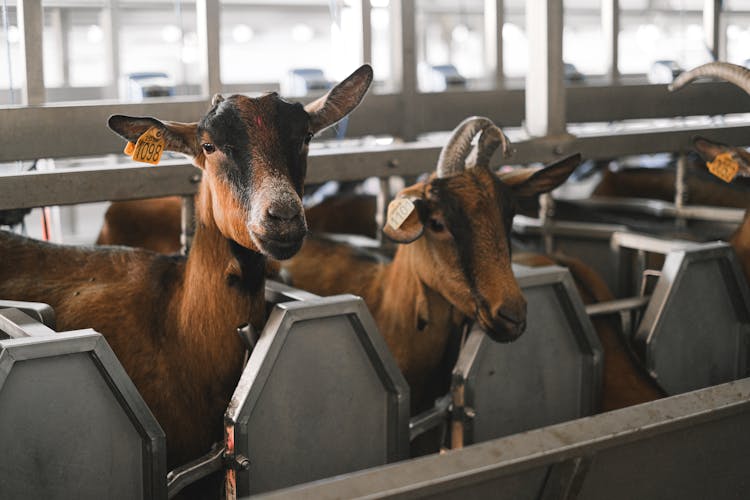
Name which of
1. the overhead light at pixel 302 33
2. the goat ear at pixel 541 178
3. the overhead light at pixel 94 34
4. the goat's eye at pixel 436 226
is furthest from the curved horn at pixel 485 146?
the overhead light at pixel 302 33

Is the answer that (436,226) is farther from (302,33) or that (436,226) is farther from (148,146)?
(302,33)

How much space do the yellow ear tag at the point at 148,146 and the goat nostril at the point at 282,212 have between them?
0.56 meters

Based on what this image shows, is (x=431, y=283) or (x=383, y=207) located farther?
(x=383, y=207)

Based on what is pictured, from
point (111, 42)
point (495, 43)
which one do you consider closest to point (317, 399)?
point (495, 43)

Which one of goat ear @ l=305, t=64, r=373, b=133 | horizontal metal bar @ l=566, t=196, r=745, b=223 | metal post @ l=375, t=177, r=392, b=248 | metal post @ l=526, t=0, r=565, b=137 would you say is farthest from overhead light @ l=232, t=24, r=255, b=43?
goat ear @ l=305, t=64, r=373, b=133

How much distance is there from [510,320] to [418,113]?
9.02 ft

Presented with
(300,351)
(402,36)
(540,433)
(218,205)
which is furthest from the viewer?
(402,36)

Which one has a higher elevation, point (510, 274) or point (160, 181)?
point (160, 181)

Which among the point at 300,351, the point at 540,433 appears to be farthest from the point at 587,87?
the point at 540,433

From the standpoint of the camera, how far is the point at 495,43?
21.3ft

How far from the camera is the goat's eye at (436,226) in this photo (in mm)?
3293

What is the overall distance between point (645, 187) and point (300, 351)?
15.1ft

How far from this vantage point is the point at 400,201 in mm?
3246

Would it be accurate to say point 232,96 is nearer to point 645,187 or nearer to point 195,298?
point 195,298
